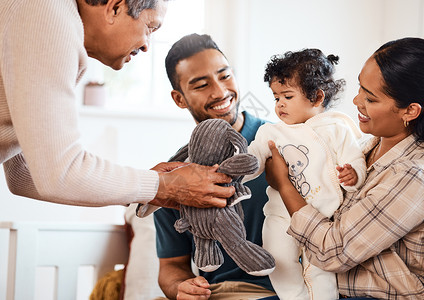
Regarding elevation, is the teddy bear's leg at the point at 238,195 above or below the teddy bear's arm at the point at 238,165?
below

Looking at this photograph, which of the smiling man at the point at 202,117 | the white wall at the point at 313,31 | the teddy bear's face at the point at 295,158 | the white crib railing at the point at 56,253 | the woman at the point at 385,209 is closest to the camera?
the woman at the point at 385,209

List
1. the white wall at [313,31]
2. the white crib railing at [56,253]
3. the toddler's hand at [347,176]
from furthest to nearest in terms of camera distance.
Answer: the white wall at [313,31] < the white crib railing at [56,253] < the toddler's hand at [347,176]

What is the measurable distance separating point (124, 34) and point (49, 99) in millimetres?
329

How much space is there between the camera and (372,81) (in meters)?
1.25

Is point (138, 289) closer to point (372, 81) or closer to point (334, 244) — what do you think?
point (334, 244)

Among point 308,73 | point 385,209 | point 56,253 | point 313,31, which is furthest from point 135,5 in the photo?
point 313,31

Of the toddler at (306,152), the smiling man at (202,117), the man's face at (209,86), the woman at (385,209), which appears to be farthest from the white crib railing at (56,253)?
the woman at (385,209)

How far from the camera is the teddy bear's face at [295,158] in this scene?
137cm

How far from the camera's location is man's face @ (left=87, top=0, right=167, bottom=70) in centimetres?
128

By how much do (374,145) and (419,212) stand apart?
28 centimetres

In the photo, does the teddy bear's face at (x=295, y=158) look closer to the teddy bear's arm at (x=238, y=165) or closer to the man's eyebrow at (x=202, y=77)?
the teddy bear's arm at (x=238, y=165)

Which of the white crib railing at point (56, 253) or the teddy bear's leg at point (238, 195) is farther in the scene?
the white crib railing at point (56, 253)

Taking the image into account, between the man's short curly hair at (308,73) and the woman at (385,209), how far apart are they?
0.15 m

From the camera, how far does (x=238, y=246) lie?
125 centimetres
